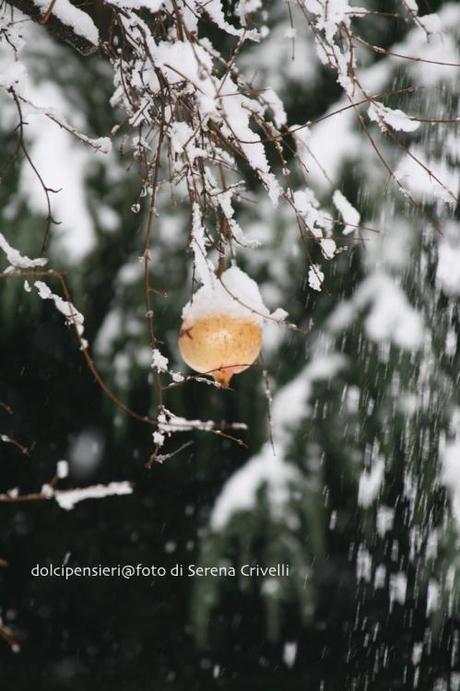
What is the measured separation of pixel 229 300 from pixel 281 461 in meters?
2.36

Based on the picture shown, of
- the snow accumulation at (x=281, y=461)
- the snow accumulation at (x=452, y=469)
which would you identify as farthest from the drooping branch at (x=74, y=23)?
the snow accumulation at (x=452, y=469)

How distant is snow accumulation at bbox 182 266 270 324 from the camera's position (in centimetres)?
100

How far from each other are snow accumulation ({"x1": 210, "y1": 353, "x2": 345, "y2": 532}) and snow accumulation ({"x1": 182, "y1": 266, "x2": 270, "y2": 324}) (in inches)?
87.4

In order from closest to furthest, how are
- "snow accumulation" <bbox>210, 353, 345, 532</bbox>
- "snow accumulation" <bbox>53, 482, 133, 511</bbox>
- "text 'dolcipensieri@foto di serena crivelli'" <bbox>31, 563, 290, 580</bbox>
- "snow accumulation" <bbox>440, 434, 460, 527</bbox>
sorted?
"snow accumulation" <bbox>53, 482, 133, 511</bbox>, "snow accumulation" <bbox>210, 353, 345, 532</bbox>, "snow accumulation" <bbox>440, 434, 460, 527</bbox>, "text 'dolcipensieri@foto di serena crivelli'" <bbox>31, 563, 290, 580</bbox>

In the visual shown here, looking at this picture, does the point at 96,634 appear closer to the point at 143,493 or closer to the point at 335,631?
the point at 143,493

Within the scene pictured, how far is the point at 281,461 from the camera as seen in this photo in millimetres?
3299

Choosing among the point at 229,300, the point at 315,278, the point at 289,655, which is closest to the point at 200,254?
the point at 229,300

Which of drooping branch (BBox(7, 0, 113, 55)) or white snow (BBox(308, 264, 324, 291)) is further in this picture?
white snow (BBox(308, 264, 324, 291))

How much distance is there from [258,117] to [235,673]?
3.67m

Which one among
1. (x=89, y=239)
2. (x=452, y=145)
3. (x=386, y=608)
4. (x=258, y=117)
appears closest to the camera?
(x=258, y=117)

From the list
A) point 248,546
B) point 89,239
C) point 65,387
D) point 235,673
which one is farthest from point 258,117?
point 235,673

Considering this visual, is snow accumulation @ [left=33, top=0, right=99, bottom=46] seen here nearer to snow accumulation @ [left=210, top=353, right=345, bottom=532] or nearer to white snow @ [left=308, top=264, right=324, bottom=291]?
white snow @ [left=308, top=264, right=324, bottom=291]

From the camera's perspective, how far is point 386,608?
13.3 ft

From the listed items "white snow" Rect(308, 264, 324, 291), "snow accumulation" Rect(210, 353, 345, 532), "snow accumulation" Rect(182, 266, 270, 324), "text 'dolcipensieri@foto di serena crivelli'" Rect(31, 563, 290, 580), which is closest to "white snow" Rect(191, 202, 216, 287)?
"snow accumulation" Rect(182, 266, 270, 324)
